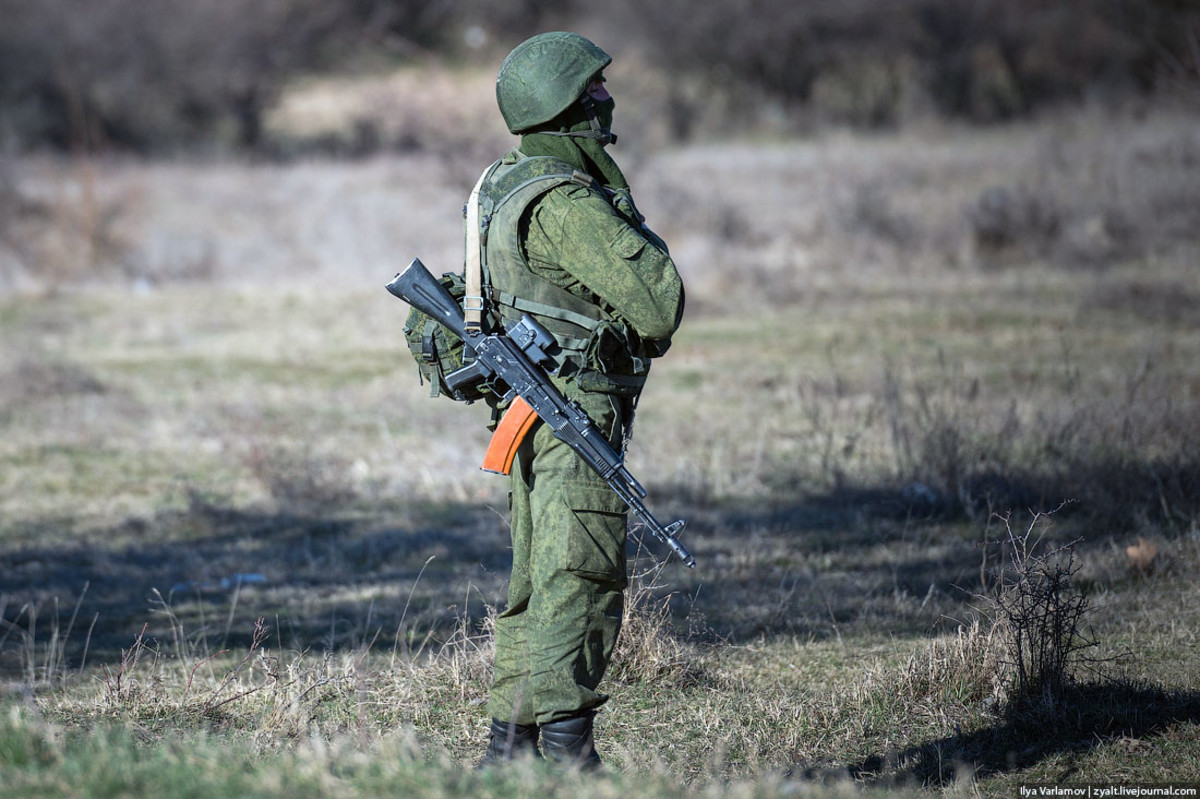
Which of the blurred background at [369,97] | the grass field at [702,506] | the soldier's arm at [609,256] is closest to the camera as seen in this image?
the soldier's arm at [609,256]

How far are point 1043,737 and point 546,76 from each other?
2.70 metres

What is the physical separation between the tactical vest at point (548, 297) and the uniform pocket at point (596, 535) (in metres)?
0.30

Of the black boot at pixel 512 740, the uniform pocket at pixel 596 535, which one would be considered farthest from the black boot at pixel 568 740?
the uniform pocket at pixel 596 535

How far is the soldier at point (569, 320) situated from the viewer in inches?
132

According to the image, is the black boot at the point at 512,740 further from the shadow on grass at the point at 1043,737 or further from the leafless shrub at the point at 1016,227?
the leafless shrub at the point at 1016,227

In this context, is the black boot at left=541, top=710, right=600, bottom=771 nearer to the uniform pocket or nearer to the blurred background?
the uniform pocket

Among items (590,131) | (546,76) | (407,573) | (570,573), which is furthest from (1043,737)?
(407,573)

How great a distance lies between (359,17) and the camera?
126 ft

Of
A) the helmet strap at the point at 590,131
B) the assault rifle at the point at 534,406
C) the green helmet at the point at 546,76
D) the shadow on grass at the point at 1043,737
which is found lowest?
the shadow on grass at the point at 1043,737

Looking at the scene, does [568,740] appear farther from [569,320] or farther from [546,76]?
[546,76]

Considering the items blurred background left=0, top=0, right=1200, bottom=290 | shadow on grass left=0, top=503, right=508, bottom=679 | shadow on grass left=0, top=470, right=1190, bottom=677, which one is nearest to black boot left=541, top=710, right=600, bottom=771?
shadow on grass left=0, top=470, right=1190, bottom=677

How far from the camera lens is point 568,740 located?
3.40 meters

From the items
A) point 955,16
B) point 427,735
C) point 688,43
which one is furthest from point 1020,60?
point 427,735

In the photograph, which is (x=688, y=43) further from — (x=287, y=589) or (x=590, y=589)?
(x=590, y=589)
